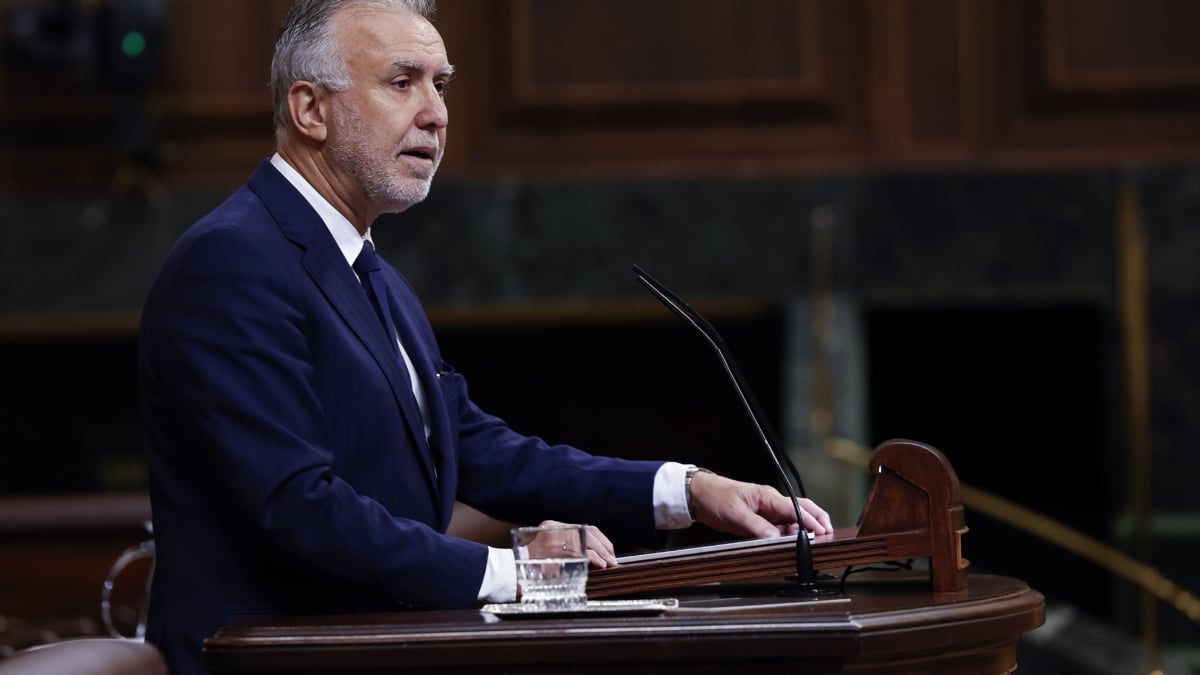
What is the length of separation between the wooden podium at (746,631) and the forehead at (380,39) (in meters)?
0.73

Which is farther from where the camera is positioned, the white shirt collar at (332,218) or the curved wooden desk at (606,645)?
the white shirt collar at (332,218)

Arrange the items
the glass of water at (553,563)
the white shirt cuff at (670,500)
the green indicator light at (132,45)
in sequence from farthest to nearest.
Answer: the green indicator light at (132,45) < the white shirt cuff at (670,500) < the glass of water at (553,563)

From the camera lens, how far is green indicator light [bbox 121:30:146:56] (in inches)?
190

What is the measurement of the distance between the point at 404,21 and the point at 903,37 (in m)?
3.22

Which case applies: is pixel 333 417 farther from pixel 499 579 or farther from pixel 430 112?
pixel 430 112

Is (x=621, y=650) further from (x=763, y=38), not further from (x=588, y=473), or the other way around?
(x=763, y=38)

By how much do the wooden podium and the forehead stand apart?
73 cm

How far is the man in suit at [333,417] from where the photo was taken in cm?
167

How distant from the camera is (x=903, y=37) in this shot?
495 centimetres

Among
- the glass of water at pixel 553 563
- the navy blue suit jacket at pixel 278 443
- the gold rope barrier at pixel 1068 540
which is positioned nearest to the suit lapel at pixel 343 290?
the navy blue suit jacket at pixel 278 443

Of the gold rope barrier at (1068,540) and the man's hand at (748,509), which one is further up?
the man's hand at (748,509)

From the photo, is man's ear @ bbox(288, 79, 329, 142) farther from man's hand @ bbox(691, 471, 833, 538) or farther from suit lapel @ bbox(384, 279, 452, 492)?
man's hand @ bbox(691, 471, 833, 538)

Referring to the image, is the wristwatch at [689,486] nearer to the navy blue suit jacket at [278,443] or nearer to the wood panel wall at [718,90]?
the navy blue suit jacket at [278,443]

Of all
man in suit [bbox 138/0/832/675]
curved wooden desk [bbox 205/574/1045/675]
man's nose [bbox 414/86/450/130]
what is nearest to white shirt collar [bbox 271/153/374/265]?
man in suit [bbox 138/0/832/675]
